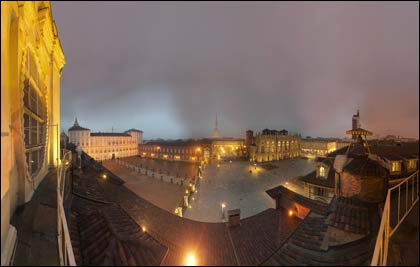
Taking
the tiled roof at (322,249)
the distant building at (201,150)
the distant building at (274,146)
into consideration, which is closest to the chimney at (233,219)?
the tiled roof at (322,249)

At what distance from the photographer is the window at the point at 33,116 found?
4.39m

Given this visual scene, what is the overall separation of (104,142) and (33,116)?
76.4m

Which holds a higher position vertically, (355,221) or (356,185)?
(356,185)

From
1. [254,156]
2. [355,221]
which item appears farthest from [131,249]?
[254,156]

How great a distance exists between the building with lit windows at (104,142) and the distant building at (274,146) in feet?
193

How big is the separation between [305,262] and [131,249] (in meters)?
4.01

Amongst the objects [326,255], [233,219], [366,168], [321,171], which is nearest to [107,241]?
[326,255]

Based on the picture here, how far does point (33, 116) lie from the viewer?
4770 millimetres

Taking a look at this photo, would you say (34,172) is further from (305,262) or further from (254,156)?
(254,156)

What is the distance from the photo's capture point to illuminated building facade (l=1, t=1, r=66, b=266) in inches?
116

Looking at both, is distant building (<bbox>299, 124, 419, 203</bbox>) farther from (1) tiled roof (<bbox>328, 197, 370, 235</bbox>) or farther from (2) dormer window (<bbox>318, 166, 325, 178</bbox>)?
(1) tiled roof (<bbox>328, 197, 370, 235</bbox>)

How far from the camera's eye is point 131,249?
3520 millimetres

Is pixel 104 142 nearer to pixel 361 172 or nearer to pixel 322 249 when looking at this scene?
pixel 322 249

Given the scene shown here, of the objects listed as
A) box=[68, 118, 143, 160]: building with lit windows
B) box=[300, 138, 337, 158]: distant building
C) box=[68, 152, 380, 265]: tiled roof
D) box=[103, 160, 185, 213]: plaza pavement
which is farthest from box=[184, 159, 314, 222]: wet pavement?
box=[68, 118, 143, 160]: building with lit windows
